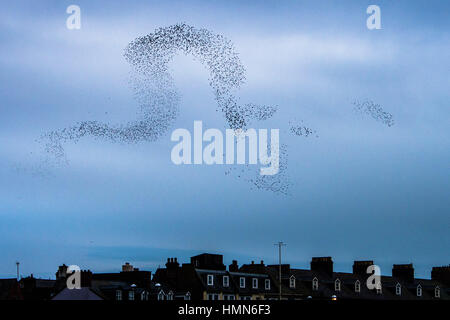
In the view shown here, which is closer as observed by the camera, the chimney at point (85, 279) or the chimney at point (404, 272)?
the chimney at point (85, 279)

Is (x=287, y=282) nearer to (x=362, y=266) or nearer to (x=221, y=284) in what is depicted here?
(x=221, y=284)

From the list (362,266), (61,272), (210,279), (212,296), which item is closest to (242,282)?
(210,279)

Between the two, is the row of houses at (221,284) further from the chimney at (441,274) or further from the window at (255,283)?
the chimney at (441,274)

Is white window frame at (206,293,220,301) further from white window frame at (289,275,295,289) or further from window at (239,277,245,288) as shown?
white window frame at (289,275,295,289)

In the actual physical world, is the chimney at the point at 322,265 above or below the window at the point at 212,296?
above

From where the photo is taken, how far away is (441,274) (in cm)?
15525

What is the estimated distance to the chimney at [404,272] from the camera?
479 feet

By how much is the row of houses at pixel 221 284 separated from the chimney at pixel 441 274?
730 centimetres

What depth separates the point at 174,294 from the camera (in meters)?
110

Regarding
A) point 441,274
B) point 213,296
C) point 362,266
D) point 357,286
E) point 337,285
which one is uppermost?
point 362,266

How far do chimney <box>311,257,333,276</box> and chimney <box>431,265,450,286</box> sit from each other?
3177cm

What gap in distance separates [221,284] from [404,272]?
4644 centimetres

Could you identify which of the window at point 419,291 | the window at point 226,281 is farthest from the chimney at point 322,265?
the window at point 226,281
